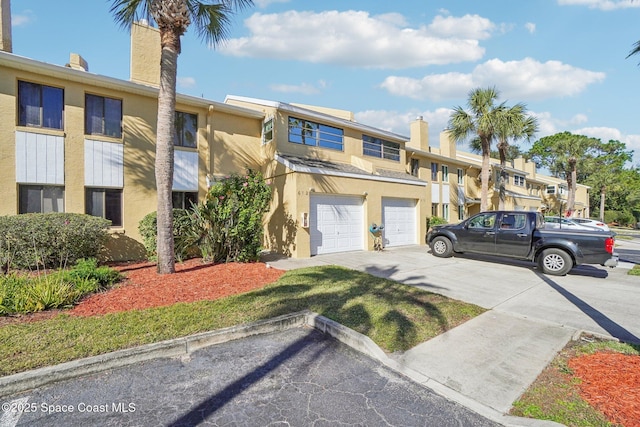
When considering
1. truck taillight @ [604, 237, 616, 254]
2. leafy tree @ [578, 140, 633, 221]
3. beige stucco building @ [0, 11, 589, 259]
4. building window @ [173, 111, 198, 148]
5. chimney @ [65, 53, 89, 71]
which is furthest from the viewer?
leafy tree @ [578, 140, 633, 221]

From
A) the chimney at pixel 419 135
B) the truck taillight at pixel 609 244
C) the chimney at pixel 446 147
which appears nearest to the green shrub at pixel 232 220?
the truck taillight at pixel 609 244

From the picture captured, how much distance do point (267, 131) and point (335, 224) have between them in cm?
508

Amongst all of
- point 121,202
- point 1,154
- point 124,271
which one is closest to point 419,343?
point 124,271

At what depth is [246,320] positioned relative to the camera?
4.83 metres

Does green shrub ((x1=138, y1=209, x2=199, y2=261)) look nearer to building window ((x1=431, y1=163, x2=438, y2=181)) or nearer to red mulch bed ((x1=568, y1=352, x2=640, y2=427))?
red mulch bed ((x1=568, y1=352, x2=640, y2=427))

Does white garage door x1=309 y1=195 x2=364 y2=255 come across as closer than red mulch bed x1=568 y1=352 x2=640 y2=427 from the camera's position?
No

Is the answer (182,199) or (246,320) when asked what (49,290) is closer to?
(246,320)

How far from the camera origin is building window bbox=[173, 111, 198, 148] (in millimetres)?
11547

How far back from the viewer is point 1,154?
846 cm

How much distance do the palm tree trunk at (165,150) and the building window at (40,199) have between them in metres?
4.47

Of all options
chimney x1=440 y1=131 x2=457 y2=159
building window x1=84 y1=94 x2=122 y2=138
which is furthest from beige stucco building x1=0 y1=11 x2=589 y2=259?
chimney x1=440 y1=131 x2=457 y2=159

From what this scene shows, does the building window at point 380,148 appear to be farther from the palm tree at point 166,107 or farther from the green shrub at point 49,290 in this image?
the green shrub at point 49,290

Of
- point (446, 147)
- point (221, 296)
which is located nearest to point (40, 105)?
point (221, 296)

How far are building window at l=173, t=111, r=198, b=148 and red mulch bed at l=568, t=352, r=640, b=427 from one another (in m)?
12.4
